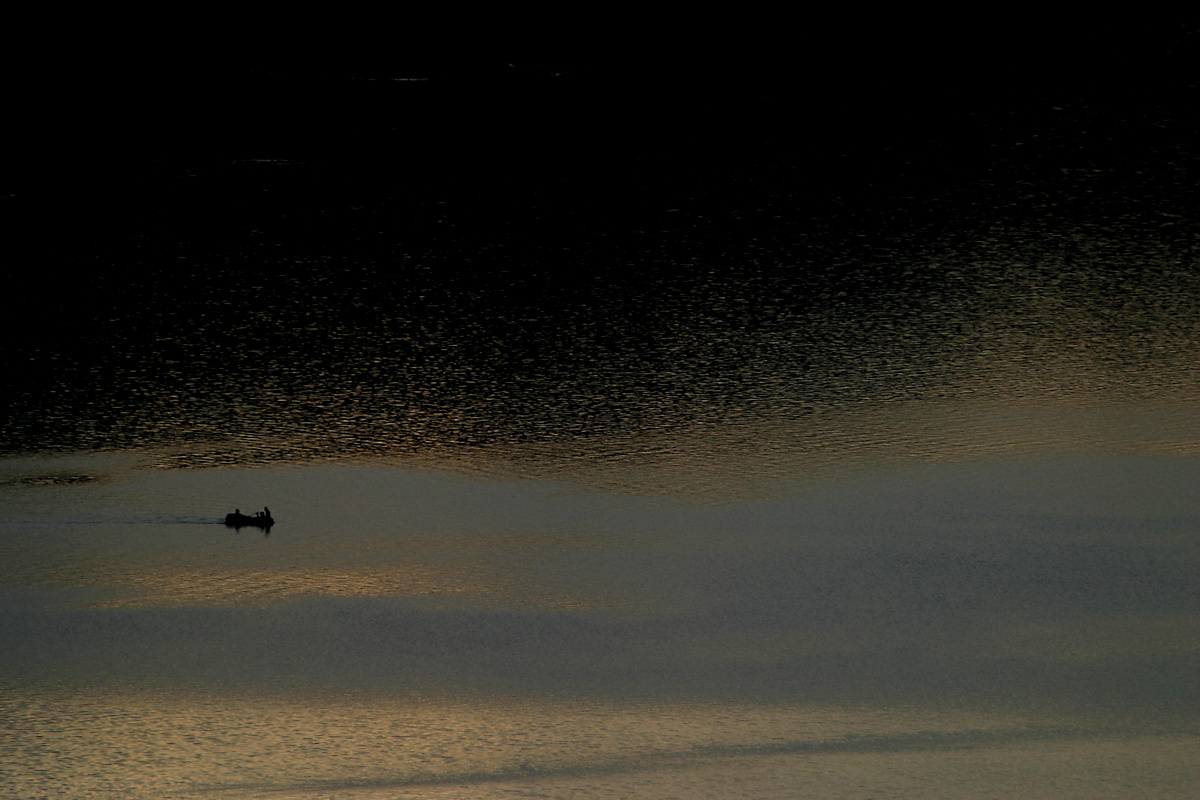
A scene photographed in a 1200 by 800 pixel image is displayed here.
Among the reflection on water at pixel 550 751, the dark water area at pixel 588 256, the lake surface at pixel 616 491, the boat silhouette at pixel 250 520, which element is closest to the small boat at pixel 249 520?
the boat silhouette at pixel 250 520

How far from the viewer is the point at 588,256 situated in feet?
67.7

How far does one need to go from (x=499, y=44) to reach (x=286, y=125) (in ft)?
29.5

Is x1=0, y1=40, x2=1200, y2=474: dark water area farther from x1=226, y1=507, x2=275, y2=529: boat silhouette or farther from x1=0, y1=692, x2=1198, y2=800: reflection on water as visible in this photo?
x1=0, y1=692, x2=1198, y2=800: reflection on water

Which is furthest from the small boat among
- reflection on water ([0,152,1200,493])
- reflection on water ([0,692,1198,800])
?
reflection on water ([0,692,1198,800])

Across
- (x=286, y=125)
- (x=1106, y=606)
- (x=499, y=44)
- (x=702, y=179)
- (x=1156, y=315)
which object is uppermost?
(x=499, y=44)

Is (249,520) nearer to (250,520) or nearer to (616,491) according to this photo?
(250,520)

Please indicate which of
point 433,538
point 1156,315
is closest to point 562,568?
point 433,538

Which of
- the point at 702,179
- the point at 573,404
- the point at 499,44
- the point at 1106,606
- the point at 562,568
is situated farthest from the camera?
the point at 499,44

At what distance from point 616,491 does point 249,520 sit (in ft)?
10.1

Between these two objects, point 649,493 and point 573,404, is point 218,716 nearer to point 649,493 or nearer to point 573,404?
point 649,493

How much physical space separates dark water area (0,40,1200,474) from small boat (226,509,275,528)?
1832 millimetres

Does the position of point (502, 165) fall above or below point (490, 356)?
above

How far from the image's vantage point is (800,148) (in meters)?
26.6

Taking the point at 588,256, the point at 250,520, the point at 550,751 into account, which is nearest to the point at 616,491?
the point at 250,520
